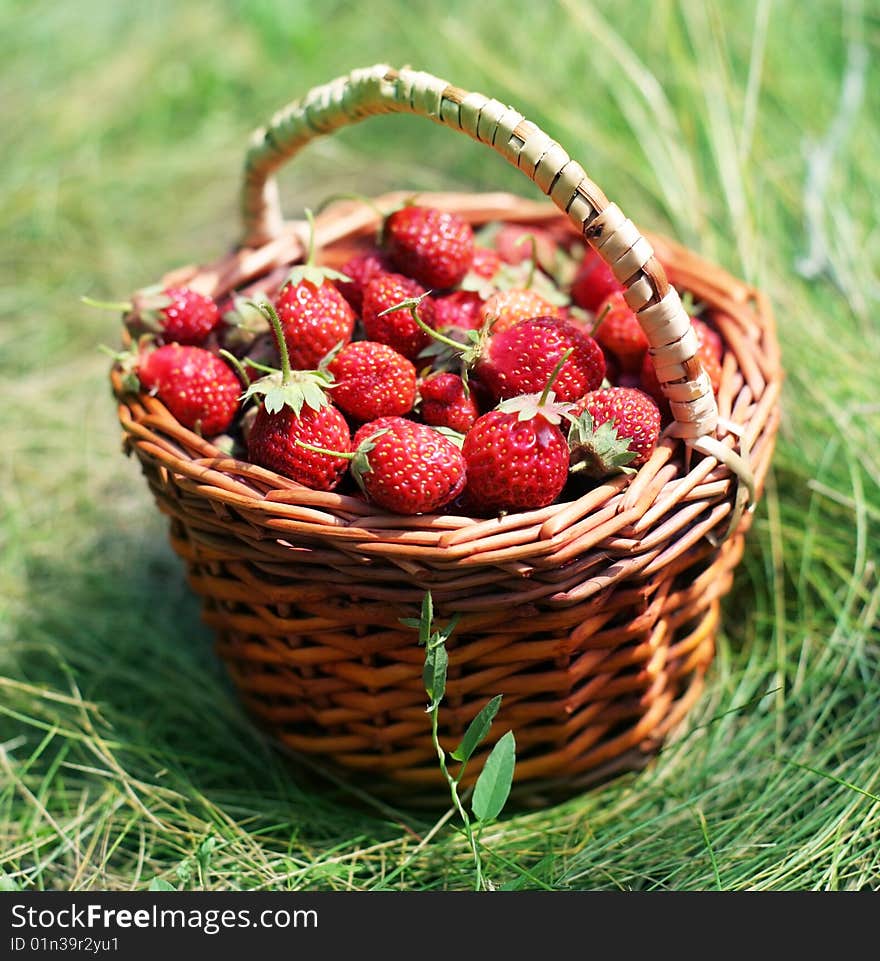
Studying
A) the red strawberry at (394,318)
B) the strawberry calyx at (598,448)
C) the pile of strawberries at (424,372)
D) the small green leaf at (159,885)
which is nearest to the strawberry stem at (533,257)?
the pile of strawberries at (424,372)

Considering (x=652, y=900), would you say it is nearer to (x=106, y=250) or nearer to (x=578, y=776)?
(x=578, y=776)

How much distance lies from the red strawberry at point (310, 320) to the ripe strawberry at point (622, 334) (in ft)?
0.92

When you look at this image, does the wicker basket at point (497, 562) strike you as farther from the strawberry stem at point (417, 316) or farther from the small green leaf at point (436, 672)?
the strawberry stem at point (417, 316)

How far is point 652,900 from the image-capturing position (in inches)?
39.2

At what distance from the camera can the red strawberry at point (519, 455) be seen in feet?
2.99

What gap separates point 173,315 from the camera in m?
1.13

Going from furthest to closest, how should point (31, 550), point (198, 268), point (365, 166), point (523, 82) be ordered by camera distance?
1. point (365, 166)
2. point (523, 82)
3. point (31, 550)
4. point (198, 268)

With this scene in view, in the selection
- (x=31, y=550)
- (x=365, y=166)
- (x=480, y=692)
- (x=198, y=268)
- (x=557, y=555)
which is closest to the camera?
(x=557, y=555)

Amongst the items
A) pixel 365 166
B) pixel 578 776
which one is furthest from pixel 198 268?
pixel 365 166

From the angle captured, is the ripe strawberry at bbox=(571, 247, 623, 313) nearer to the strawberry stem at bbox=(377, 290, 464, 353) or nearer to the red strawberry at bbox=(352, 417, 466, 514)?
the strawberry stem at bbox=(377, 290, 464, 353)

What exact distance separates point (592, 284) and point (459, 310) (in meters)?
0.19

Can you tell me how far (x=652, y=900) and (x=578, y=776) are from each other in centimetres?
19

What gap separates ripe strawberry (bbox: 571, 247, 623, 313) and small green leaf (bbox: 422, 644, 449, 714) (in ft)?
1.62

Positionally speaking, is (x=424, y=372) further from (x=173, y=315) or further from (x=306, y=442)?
(x=173, y=315)
